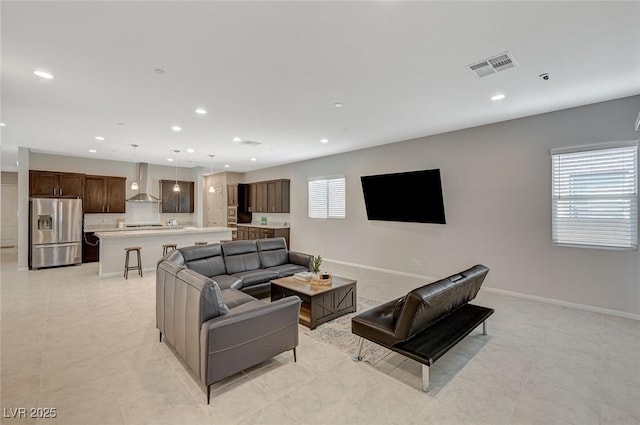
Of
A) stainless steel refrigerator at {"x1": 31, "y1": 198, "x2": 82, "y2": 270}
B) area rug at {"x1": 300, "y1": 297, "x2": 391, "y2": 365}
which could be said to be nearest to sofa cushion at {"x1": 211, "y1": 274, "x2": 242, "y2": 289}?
area rug at {"x1": 300, "y1": 297, "x2": 391, "y2": 365}

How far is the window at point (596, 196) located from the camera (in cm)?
394

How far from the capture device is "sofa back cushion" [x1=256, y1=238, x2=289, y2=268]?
5211 millimetres

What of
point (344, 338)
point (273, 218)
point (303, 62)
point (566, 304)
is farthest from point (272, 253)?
point (273, 218)

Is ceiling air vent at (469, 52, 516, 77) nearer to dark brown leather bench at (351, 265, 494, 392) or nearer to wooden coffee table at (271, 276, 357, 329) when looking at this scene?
dark brown leather bench at (351, 265, 494, 392)

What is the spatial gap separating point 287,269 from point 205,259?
1330 mm

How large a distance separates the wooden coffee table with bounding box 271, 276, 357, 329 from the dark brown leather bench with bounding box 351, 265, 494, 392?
0.88 metres

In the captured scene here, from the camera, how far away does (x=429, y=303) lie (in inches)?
92.4

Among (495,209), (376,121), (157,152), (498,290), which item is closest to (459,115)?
(376,121)

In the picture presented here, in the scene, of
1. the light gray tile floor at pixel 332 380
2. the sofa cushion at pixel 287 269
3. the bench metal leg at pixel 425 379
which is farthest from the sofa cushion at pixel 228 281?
the bench metal leg at pixel 425 379

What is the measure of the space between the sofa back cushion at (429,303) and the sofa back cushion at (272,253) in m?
3.04

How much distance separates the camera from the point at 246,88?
11.7 feet

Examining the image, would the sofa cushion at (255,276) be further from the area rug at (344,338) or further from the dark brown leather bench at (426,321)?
the dark brown leather bench at (426,321)

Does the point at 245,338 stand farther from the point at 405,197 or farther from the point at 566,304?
the point at 566,304

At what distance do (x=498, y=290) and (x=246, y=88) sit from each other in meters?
5.12
